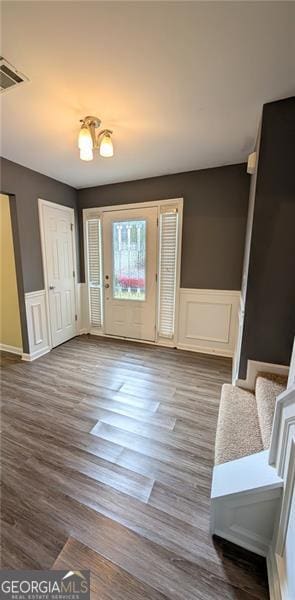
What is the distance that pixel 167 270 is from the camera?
3182 mm

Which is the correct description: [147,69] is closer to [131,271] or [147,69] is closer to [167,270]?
[167,270]

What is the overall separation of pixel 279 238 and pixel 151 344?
2.32 m

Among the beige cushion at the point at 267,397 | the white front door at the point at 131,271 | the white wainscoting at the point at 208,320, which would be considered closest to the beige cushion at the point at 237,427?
the beige cushion at the point at 267,397

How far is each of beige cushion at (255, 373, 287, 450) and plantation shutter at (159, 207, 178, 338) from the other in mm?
1625

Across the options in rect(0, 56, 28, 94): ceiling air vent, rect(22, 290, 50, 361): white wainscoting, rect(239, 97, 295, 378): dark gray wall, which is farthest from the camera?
rect(22, 290, 50, 361): white wainscoting

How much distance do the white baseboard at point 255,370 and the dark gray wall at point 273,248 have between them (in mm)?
42

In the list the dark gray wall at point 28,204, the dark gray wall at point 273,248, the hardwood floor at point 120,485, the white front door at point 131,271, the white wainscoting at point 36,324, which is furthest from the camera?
the white front door at point 131,271

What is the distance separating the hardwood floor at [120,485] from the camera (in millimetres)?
998

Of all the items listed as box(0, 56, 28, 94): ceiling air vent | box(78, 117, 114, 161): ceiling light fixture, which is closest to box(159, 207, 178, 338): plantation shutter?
box(78, 117, 114, 161): ceiling light fixture

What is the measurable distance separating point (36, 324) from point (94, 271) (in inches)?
47.3

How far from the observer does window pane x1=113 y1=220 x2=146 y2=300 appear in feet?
10.7

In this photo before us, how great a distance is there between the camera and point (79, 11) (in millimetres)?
1013

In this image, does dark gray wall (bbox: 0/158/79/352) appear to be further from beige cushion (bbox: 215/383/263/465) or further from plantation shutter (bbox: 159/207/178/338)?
beige cushion (bbox: 215/383/263/465)

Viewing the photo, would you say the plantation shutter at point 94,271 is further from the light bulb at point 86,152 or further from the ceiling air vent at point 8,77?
the ceiling air vent at point 8,77
